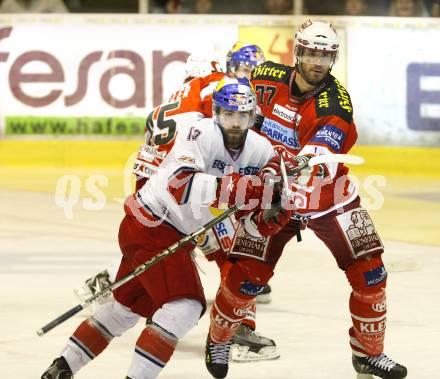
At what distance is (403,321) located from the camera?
673cm

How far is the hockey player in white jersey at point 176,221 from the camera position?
195 inches

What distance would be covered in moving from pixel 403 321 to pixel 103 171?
236 inches

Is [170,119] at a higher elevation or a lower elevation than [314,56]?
lower

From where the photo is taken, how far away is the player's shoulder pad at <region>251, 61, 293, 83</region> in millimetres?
5822

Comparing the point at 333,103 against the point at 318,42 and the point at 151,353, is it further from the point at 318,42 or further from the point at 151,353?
the point at 151,353

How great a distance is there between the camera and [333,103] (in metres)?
5.62

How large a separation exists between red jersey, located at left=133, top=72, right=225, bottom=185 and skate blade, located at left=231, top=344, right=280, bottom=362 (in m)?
1.08

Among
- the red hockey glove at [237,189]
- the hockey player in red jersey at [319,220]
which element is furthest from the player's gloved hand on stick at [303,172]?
the red hockey glove at [237,189]

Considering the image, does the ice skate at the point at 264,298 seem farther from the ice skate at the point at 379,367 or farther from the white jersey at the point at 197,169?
the white jersey at the point at 197,169

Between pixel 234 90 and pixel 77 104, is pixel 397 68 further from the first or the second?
pixel 234 90

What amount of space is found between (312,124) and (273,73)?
36 centimetres

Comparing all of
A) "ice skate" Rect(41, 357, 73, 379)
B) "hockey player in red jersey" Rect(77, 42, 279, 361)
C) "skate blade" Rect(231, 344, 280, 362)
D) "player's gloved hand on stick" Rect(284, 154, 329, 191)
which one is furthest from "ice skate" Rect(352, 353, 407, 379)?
"ice skate" Rect(41, 357, 73, 379)

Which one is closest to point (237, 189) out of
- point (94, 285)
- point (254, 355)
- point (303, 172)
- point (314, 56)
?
point (303, 172)

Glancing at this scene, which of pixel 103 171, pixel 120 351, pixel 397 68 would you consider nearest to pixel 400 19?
pixel 397 68
